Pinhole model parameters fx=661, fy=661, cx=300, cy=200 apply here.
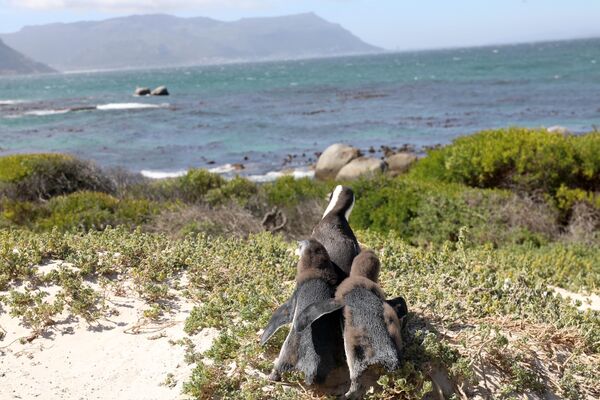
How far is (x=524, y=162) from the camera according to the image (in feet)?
43.5

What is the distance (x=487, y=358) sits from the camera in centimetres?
505

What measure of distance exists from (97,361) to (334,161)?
798 inches

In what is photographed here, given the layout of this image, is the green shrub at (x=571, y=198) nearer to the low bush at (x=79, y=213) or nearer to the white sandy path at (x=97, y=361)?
the low bush at (x=79, y=213)

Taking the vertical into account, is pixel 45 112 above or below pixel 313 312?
below

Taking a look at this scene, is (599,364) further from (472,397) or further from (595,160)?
(595,160)

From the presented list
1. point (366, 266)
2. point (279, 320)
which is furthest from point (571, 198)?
point (279, 320)

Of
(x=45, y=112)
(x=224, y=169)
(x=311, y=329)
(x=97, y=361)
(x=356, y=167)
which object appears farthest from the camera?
(x=45, y=112)

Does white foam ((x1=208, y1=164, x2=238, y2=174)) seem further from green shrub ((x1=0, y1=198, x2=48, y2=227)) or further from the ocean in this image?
green shrub ((x1=0, y1=198, x2=48, y2=227))

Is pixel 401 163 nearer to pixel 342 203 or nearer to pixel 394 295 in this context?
pixel 394 295

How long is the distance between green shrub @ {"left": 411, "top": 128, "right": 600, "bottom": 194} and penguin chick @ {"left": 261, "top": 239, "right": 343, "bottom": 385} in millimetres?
9434

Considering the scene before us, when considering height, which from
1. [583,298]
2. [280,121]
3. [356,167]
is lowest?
[280,121]

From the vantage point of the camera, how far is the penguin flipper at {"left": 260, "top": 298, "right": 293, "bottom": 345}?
15.6 feet

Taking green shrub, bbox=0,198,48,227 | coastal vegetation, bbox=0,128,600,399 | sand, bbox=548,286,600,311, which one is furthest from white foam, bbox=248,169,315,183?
sand, bbox=548,286,600,311

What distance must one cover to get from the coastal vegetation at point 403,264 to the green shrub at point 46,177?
2.2 inches
